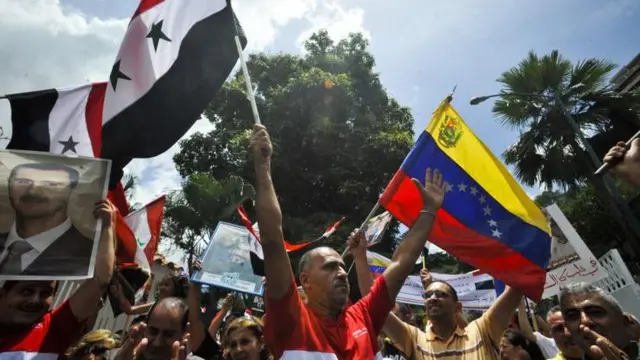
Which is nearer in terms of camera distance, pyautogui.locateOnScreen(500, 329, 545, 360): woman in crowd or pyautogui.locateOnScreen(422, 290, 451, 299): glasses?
pyautogui.locateOnScreen(422, 290, 451, 299): glasses

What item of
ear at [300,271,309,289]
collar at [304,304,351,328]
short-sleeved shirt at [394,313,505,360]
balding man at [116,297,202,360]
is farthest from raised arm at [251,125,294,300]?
short-sleeved shirt at [394,313,505,360]

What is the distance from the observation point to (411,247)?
277cm

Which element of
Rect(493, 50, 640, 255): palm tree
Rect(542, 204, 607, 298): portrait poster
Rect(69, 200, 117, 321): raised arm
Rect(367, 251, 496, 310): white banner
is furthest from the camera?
Rect(493, 50, 640, 255): palm tree

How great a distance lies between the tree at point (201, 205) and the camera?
18.2 m

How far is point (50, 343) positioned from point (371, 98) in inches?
802

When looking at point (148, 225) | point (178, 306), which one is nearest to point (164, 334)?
point (178, 306)

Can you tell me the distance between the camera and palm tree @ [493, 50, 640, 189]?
13.6m

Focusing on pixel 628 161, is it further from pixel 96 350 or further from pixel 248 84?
pixel 96 350

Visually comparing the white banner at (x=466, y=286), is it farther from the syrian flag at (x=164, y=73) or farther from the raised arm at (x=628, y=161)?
the raised arm at (x=628, y=161)

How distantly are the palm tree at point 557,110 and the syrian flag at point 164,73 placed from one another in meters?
12.5

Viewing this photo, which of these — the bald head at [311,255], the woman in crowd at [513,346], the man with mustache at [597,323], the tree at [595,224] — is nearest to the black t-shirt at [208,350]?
the bald head at [311,255]

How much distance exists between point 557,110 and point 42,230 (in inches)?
564

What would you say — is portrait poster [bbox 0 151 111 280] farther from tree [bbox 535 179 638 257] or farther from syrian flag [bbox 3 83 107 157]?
tree [bbox 535 179 638 257]

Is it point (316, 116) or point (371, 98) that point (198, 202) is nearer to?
point (316, 116)
